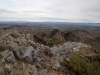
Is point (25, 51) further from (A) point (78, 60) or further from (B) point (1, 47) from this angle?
(A) point (78, 60)

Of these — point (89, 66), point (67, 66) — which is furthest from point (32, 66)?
point (89, 66)

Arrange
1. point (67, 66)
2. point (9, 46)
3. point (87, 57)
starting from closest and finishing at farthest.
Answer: point (9, 46) < point (67, 66) < point (87, 57)

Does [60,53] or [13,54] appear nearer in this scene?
[13,54]

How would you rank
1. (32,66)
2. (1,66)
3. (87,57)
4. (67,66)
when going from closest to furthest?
(1,66) < (32,66) < (67,66) < (87,57)

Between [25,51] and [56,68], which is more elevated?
[25,51]

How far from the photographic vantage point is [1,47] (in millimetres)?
10977

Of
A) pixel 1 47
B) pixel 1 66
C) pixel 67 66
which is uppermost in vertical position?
pixel 1 47

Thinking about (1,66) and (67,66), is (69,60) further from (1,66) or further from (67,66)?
(1,66)

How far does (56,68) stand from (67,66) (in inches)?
46.1

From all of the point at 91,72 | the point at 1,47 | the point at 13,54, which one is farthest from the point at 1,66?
the point at 91,72

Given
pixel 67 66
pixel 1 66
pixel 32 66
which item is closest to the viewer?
pixel 1 66

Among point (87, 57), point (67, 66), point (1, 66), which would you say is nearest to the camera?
point (1, 66)

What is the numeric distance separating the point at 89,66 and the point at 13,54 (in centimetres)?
534

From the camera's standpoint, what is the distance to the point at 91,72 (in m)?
10.9
